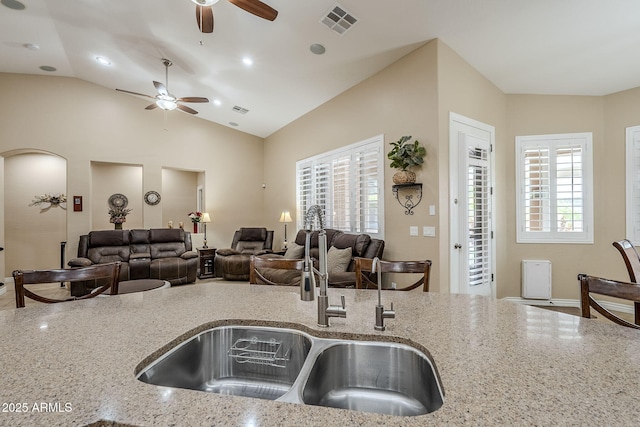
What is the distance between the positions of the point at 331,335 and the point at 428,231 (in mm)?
2601

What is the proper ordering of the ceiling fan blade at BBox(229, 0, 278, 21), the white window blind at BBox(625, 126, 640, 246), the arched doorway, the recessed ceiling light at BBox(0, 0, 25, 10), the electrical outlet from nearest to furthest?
the ceiling fan blade at BBox(229, 0, 278, 21)
the electrical outlet
the recessed ceiling light at BBox(0, 0, 25, 10)
the white window blind at BBox(625, 126, 640, 246)
the arched doorway

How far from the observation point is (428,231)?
341 centimetres

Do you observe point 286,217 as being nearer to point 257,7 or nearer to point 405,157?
point 405,157

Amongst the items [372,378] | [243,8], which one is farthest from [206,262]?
[372,378]

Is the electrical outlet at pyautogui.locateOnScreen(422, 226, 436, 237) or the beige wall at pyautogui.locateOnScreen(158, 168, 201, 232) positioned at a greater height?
the beige wall at pyautogui.locateOnScreen(158, 168, 201, 232)

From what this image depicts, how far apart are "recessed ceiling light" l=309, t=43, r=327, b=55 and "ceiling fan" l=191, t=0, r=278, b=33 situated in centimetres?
Result: 103

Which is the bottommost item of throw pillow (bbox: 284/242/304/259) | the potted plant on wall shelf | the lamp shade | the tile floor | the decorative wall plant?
the tile floor

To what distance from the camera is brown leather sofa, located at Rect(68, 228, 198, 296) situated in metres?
5.24

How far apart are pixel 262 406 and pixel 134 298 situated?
1202 mm

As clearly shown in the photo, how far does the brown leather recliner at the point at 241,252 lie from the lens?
5844 millimetres

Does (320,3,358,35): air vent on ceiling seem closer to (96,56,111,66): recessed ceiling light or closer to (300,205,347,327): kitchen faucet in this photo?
(300,205,347,327): kitchen faucet

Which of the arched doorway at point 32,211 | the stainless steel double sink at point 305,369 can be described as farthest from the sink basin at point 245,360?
the arched doorway at point 32,211

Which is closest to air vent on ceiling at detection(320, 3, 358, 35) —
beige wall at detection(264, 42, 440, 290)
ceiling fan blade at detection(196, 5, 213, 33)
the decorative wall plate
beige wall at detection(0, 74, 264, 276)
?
beige wall at detection(264, 42, 440, 290)

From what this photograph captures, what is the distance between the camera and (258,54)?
12.9ft
